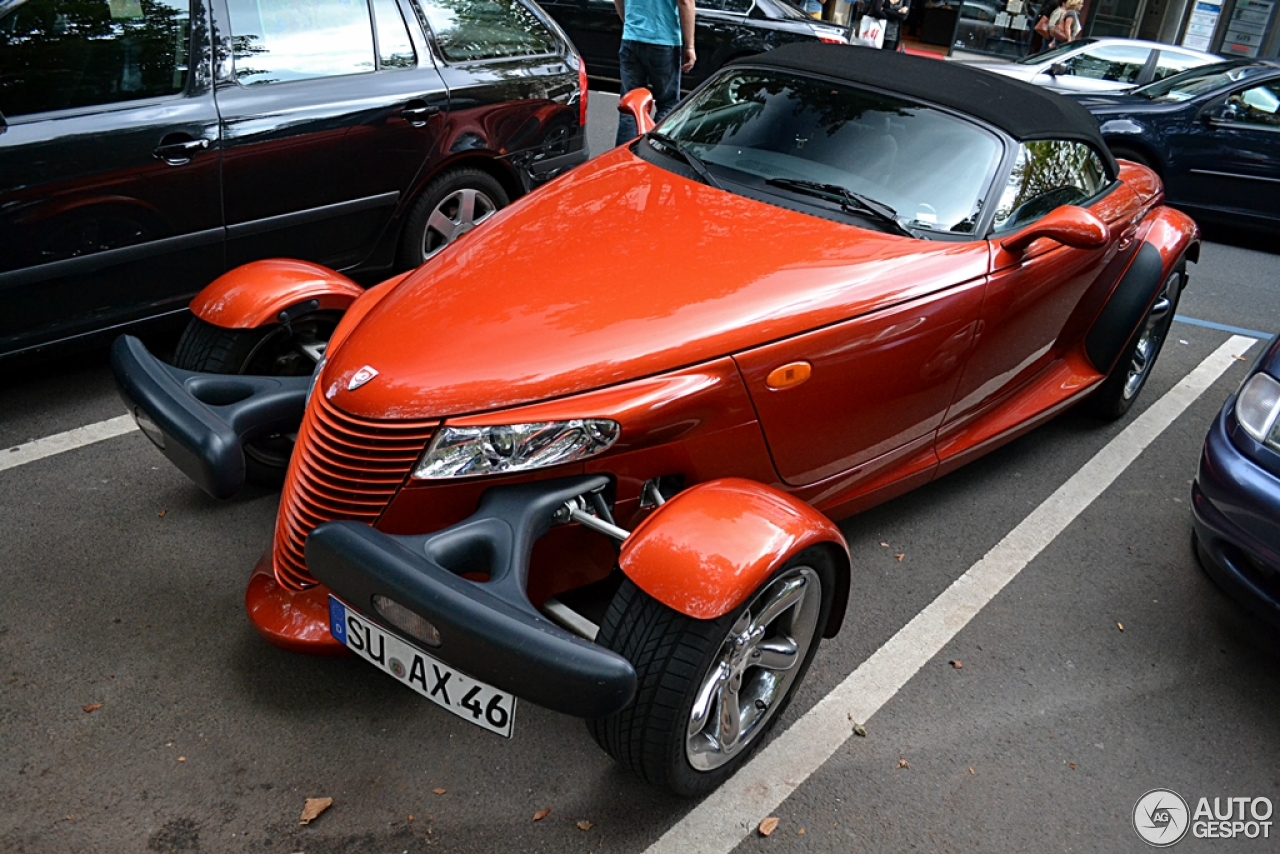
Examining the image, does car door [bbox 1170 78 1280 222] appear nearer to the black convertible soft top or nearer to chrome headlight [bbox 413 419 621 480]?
the black convertible soft top

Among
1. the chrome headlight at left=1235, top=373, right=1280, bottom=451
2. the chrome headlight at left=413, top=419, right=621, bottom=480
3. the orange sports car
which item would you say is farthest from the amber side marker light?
the chrome headlight at left=1235, top=373, right=1280, bottom=451

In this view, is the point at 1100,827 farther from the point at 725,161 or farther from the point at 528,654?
the point at 725,161

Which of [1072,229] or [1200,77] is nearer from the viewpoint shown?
[1072,229]

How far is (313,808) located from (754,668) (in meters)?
1.13

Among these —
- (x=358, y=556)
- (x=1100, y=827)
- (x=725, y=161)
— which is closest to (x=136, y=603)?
(x=358, y=556)

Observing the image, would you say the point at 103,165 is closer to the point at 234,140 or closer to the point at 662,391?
the point at 234,140

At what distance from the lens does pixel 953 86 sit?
12.6ft

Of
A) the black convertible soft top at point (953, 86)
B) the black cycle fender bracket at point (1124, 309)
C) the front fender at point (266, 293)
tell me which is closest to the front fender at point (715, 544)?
the front fender at point (266, 293)

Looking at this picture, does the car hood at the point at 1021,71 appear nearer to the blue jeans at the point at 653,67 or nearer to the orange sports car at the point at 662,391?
the blue jeans at the point at 653,67

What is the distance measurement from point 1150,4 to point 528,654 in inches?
751

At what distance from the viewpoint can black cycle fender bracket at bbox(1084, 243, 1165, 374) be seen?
4191 mm

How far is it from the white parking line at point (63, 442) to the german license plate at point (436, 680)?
2.01m

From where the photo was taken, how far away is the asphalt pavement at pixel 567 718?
2484 millimetres

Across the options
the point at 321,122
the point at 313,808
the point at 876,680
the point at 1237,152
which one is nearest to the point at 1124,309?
the point at 876,680
